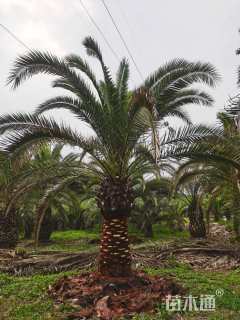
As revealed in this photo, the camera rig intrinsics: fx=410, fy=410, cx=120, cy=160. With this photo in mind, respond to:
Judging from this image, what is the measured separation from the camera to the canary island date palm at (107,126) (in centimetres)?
816

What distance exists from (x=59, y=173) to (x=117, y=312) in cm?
389

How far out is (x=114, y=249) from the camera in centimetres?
865

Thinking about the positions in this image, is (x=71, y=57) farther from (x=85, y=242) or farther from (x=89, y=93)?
(x=85, y=242)

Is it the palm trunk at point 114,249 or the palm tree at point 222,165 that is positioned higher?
the palm tree at point 222,165

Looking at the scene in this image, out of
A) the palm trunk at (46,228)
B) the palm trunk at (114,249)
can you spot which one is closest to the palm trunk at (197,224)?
the palm trunk at (46,228)

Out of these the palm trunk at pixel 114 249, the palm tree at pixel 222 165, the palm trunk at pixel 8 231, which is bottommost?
the palm trunk at pixel 114 249

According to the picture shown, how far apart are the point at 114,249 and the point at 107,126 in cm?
259

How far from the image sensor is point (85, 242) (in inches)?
750

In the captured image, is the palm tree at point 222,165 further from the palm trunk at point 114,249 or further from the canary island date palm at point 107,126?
the palm trunk at point 114,249

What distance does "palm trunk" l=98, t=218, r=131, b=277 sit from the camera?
8.55m

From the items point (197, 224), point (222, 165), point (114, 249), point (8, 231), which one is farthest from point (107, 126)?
point (197, 224)

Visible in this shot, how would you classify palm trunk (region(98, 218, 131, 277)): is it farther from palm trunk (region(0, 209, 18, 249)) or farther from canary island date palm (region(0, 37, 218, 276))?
palm trunk (region(0, 209, 18, 249))

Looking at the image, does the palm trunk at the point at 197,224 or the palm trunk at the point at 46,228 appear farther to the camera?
the palm trunk at the point at 46,228

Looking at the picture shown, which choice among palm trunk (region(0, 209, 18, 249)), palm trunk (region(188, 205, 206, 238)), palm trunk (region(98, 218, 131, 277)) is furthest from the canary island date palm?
palm trunk (region(188, 205, 206, 238))
